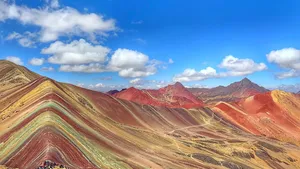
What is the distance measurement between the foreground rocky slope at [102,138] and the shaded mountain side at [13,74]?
81.3 ft

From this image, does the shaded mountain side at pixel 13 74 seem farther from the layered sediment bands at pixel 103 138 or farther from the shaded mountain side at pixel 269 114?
the shaded mountain side at pixel 269 114

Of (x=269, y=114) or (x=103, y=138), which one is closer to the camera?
(x=103, y=138)

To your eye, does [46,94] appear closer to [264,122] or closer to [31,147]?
[31,147]

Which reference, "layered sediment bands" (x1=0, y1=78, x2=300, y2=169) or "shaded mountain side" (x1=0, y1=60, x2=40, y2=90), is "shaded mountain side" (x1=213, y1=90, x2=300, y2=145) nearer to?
"layered sediment bands" (x1=0, y1=78, x2=300, y2=169)

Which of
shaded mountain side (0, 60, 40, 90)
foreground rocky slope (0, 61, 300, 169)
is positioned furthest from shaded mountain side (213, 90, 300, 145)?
shaded mountain side (0, 60, 40, 90)

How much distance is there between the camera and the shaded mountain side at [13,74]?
105m

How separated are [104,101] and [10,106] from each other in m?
31.4

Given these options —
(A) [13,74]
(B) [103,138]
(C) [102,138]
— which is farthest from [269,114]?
(C) [102,138]

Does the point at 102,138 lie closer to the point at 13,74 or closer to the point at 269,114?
the point at 13,74

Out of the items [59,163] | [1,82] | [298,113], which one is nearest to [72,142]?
[59,163]

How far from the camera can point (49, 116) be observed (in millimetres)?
50500

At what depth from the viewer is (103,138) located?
2237 inches

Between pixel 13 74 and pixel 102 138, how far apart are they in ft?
224

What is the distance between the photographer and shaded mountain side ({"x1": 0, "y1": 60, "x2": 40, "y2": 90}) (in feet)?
343
